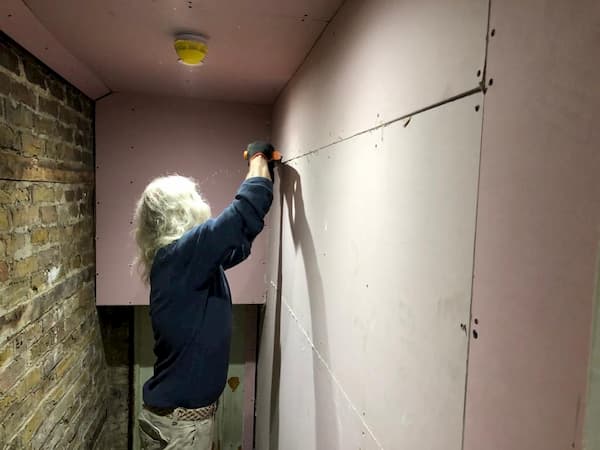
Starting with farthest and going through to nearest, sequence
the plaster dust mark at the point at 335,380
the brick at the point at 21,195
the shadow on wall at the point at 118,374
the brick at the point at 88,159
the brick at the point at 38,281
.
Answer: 1. the shadow on wall at the point at 118,374
2. the brick at the point at 88,159
3. the brick at the point at 38,281
4. the brick at the point at 21,195
5. the plaster dust mark at the point at 335,380

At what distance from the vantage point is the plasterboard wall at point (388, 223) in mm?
621

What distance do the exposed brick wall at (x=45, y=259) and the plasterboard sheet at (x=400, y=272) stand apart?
103 cm

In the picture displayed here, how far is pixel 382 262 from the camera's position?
0.89 metres

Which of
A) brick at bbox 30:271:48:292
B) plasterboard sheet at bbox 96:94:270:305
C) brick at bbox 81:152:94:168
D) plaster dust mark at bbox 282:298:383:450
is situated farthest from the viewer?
plasterboard sheet at bbox 96:94:270:305

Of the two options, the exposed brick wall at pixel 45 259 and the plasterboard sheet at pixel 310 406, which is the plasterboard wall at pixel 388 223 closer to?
the plasterboard sheet at pixel 310 406

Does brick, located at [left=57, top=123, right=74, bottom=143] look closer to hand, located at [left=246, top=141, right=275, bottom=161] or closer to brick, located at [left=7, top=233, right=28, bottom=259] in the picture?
brick, located at [left=7, top=233, right=28, bottom=259]

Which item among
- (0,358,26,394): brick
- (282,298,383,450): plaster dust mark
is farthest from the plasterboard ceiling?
(0,358,26,394): brick

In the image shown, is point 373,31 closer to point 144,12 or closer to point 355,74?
point 355,74

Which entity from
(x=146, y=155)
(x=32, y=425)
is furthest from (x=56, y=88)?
(x=32, y=425)

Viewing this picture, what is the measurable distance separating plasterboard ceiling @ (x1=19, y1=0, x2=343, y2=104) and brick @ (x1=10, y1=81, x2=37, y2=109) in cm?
22

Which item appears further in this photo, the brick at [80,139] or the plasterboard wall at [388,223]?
the brick at [80,139]

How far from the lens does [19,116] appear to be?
1559mm

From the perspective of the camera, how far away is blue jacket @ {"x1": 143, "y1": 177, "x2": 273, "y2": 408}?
1592 mm

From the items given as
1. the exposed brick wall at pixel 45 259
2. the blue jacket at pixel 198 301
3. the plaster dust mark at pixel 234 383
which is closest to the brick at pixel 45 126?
the exposed brick wall at pixel 45 259
